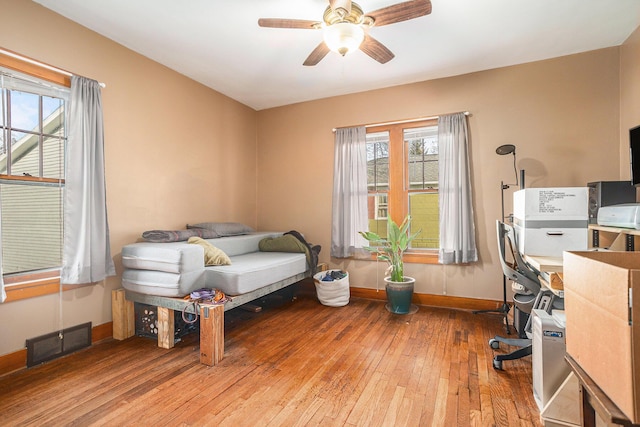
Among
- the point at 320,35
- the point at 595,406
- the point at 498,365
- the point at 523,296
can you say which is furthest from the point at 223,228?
the point at 595,406

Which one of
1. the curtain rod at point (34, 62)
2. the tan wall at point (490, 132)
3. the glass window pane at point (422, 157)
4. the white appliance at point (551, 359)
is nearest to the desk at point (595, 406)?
the white appliance at point (551, 359)

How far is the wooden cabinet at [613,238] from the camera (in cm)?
187

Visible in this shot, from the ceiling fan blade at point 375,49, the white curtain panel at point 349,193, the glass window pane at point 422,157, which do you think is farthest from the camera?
the white curtain panel at point 349,193

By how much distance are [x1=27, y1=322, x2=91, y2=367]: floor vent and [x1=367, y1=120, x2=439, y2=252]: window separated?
3.20 metres

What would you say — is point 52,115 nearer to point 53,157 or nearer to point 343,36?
point 53,157

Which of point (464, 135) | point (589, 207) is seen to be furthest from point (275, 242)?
point (589, 207)

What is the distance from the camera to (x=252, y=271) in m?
2.68

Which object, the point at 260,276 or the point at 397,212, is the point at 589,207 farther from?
the point at 260,276

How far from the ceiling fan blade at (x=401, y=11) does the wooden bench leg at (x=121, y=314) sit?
2980mm

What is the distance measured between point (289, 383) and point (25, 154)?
2.49 metres

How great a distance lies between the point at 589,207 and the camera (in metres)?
2.33

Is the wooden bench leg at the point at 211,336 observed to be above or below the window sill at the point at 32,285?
below

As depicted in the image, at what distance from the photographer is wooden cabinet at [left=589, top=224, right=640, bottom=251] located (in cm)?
187

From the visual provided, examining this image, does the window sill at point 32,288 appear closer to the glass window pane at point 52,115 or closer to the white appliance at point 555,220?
the glass window pane at point 52,115
